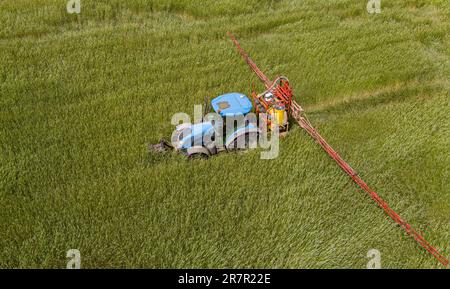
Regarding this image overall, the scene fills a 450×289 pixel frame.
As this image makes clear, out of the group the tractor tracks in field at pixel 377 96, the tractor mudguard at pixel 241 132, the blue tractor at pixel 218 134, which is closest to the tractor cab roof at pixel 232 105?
the blue tractor at pixel 218 134

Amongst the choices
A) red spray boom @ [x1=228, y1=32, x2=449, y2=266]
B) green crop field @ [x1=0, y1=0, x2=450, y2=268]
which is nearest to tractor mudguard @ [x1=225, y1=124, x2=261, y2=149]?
green crop field @ [x1=0, y1=0, x2=450, y2=268]

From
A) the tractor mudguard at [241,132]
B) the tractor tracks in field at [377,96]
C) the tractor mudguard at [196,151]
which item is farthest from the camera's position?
the tractor tracks in field at [377,96]

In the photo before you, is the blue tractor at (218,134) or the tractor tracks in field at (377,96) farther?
the tractor tracks in field at (377,96)

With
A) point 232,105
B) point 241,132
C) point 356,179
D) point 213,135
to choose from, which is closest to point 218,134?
point 213,135

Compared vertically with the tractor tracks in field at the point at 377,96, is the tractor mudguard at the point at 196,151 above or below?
below

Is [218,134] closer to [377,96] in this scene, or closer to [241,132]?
[241,132]

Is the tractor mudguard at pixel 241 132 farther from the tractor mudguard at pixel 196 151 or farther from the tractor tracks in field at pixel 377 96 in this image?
the tractor tracks in field at pixel 377 96

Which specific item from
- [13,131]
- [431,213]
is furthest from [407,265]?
[13,131]

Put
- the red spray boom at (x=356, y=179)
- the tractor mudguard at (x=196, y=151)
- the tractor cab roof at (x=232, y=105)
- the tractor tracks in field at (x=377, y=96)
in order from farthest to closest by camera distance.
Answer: the tractor tracks in field at (x=377, y=96) < the tractor cab roof at (x=232, y=105) < the tractor mudguard at (x=196, y=151) < the red spray boom at (x=356, y=179)
